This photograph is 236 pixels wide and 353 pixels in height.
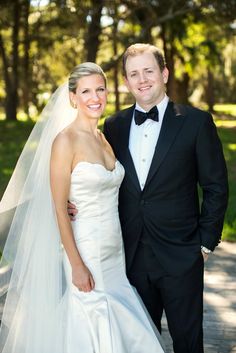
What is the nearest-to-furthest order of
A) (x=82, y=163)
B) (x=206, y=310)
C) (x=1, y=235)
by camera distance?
(x=82, y=163)
(x=1, y=235)
(x=206, y=310)

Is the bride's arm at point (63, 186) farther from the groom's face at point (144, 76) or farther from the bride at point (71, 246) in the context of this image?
the groom's face at point (144, 76)

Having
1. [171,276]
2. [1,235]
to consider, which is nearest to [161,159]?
[171,276]

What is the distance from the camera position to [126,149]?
3.35 m

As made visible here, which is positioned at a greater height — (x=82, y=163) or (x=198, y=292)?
(x=82, y=163)

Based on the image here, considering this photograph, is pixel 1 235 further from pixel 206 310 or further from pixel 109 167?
pixel 206 310

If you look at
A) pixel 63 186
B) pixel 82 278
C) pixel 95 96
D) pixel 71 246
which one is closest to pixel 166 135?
pixel 95 96

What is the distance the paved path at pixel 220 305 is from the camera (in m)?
4.17

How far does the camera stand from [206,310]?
15.8 ft

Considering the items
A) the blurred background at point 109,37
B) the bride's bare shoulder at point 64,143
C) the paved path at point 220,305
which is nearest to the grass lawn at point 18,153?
the blurred background at point 109,37

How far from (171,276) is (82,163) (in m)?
0.90

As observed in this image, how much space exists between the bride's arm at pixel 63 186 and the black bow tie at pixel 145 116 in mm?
496

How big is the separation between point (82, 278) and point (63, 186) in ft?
1.80

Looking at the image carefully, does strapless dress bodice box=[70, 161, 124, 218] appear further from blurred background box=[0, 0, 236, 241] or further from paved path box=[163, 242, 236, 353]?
blurred background box=[0, 0, 236, 241]

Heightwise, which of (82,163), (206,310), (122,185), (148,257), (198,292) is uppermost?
(82,163)
